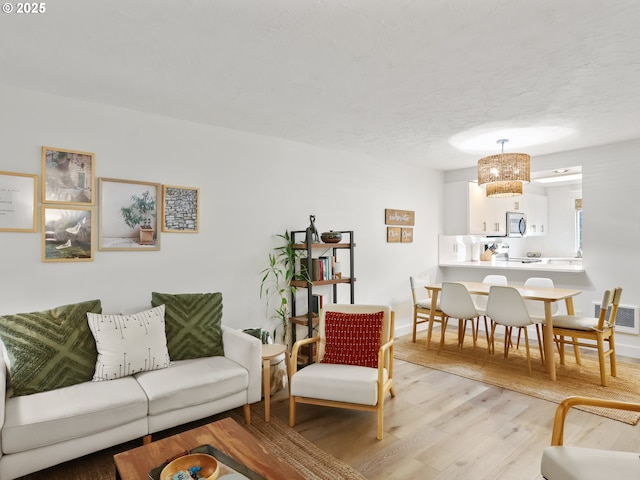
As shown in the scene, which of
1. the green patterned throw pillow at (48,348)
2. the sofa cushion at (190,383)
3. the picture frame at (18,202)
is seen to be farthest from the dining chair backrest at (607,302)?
the picture frame at (18,202)

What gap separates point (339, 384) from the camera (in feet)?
8.89

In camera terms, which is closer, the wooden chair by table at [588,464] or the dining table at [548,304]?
the wooden chair by table at [588,464]

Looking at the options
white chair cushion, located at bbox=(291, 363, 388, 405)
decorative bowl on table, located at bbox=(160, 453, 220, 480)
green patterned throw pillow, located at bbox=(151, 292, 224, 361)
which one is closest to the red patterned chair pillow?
white chair cushion, located at bbox=(291, 363, 388, 405)

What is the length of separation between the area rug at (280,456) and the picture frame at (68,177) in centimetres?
184

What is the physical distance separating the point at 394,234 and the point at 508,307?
1.94m

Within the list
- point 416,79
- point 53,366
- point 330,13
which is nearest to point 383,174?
point 416,79

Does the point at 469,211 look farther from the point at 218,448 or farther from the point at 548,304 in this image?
the point at 218,448

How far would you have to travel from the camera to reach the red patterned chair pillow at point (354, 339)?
303 centimetres

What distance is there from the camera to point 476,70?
8.45ft

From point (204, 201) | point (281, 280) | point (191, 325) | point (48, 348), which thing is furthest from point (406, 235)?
point (48, 348)

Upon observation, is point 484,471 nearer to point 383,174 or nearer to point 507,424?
point 507,424

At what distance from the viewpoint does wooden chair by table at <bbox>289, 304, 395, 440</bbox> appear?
105 inches

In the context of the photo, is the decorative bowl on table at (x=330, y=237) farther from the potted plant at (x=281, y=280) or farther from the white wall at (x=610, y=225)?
the white wall at (x=610, y=225)

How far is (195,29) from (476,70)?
1810 millimetres
